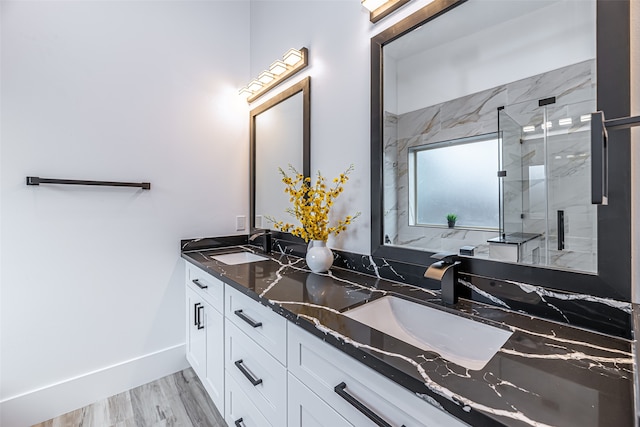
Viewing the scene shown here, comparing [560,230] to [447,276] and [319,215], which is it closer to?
[447,276]

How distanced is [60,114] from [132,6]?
2.80 feet

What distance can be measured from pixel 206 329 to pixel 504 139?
5.70 feet

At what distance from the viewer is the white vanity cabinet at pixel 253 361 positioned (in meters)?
1.05

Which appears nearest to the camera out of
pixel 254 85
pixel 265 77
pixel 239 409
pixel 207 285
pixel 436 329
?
pixel 436 329

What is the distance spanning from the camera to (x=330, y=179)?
5.59 ft

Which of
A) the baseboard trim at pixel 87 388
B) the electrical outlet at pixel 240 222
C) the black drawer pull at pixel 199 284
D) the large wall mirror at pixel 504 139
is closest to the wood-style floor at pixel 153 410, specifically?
the baseboard trim at pixel 87 388

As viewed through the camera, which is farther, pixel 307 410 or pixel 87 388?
pixel 87 388

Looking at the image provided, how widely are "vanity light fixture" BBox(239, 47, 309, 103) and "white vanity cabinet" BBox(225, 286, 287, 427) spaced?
1400mm

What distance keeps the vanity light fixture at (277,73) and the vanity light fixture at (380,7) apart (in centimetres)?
53

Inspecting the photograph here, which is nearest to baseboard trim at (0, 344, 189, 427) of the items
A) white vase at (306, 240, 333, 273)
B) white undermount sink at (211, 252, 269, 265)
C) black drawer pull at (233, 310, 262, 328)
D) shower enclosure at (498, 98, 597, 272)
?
white undermount sink at (211, 252, 269, 265)

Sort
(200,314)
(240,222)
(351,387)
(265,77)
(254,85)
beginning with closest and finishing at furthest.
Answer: (351,387)
(200,314)
(265,77)
(254,85)
(240,222)

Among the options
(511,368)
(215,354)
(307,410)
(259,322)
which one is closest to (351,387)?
(307,410)

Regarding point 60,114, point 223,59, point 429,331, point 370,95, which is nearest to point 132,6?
point 223,59

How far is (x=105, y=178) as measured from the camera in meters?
1.84
